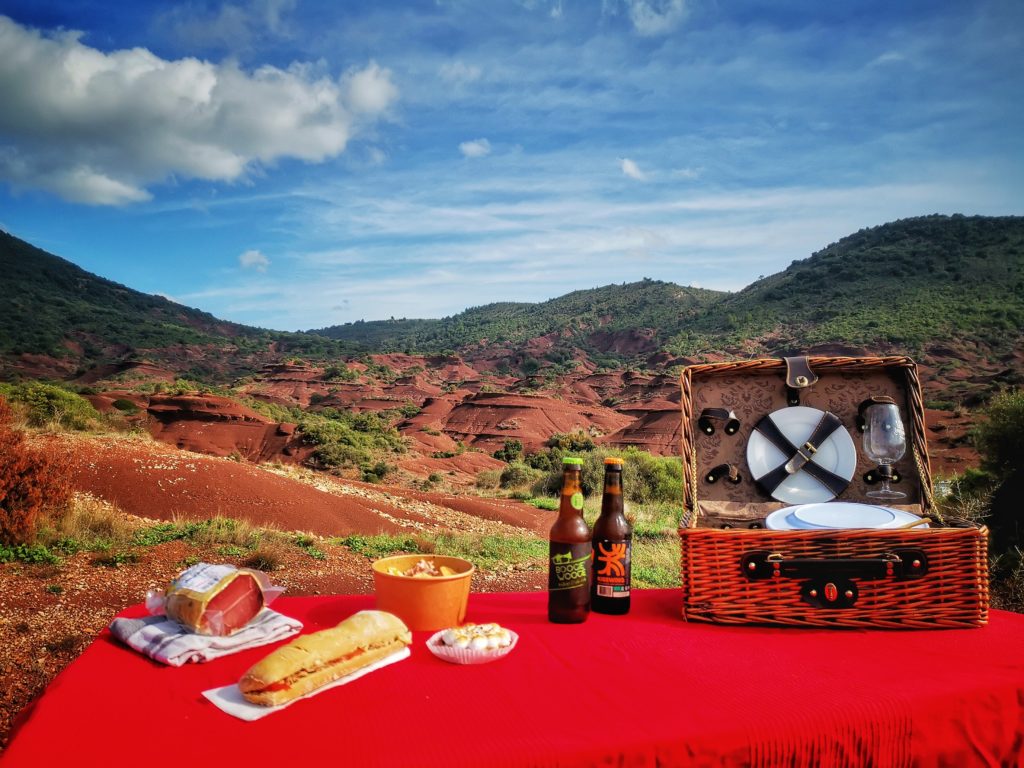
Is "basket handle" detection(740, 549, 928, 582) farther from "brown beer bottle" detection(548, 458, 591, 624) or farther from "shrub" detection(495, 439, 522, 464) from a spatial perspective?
"shrub" detection(495, 439, 522, 464)

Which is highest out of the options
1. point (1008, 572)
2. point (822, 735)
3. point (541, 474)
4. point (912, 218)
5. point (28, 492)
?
point (912, 218)

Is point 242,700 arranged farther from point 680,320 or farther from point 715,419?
point 680,320

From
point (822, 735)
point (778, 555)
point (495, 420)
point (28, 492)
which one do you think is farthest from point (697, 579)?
point (495, 420)

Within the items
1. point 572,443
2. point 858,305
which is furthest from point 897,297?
point 572,443

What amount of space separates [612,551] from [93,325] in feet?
245

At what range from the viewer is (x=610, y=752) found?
1.31m

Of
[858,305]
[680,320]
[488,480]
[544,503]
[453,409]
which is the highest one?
[680,320]

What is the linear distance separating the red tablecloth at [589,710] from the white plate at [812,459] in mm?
904

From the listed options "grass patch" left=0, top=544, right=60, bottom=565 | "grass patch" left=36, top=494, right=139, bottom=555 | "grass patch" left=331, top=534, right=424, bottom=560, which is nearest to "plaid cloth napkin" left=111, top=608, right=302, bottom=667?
"grass patch" left=0, top=544, right=60, bottom=565

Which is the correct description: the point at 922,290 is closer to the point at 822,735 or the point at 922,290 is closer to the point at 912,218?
the point at 912,218

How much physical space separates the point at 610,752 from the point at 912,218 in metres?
80.3

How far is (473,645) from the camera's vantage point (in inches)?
66.9

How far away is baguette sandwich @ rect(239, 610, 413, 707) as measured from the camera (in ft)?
4.74

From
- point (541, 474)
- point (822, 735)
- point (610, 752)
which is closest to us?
point (610, 752)
